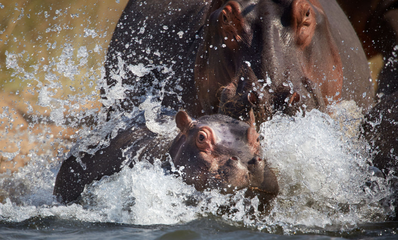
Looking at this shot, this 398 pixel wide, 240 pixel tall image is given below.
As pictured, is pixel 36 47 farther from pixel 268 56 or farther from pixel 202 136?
pixel 202 136

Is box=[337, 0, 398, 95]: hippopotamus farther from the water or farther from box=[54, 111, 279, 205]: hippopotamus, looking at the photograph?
box=[54, 111, 279, 205]: hippopotamus

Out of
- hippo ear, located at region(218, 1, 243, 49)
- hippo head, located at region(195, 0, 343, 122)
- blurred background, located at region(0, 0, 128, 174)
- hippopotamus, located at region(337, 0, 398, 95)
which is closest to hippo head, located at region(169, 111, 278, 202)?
hippo head, located at region(195, 0, 343, 122)

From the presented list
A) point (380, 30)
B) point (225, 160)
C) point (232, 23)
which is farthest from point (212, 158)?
point (380, 30)

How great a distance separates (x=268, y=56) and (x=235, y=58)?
0.90ft

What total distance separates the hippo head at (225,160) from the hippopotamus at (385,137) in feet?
2.74

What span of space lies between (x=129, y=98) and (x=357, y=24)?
2.84 metres

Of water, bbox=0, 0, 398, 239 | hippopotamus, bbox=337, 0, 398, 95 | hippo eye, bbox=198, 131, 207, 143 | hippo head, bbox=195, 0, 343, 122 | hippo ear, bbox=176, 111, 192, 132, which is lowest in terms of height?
water, bbox=0, 0, 398, 239

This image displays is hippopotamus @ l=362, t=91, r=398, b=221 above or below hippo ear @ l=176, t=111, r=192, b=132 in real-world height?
below

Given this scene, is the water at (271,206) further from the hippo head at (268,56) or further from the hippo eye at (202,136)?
the hippo eye at (202,136)

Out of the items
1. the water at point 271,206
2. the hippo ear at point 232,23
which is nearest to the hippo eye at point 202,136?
the water at point 271,206

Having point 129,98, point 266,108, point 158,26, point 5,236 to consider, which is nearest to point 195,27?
point 158,26

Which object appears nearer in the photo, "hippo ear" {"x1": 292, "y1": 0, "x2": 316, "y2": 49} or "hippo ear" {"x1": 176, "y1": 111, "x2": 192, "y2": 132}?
"hippo ear" {"x1": 176, "y1": 111, "x2": 192, "y2": 132}

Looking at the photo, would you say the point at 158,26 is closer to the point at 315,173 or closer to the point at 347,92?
the point at 347,92

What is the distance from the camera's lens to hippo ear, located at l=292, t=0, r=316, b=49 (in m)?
3.24
